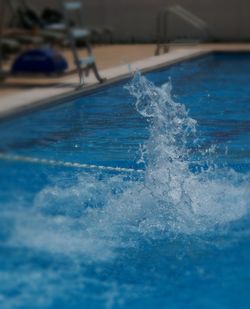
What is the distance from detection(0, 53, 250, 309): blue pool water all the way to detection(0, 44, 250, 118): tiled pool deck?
0.18 meters

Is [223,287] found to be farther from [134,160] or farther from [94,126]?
[94,126]

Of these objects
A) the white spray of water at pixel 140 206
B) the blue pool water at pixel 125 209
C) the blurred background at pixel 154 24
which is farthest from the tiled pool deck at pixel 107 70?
the white spray of water at pixel 140 206

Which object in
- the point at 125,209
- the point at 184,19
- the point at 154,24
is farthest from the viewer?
the point at 154,24

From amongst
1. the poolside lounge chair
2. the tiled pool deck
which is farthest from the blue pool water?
the poolside lounge chair

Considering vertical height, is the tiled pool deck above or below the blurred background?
below

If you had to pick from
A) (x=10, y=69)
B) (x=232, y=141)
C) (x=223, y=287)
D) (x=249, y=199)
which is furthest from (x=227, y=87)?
(x=223, y=287)

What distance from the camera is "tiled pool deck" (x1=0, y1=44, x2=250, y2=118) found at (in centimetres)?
589

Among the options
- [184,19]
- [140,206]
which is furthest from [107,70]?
[184,19]

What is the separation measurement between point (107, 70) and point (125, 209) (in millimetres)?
5190

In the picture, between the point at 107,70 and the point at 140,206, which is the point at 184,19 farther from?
the point at 140,206

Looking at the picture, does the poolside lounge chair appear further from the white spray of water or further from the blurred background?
the white spray of water

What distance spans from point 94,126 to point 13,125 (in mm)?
2505

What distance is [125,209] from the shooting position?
491 cm

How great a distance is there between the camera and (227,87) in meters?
9.90
